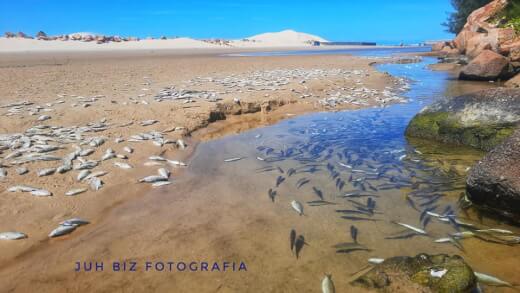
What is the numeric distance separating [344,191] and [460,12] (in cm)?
5793

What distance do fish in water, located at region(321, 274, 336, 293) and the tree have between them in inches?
2141

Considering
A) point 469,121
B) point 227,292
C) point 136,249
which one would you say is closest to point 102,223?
point 136,249

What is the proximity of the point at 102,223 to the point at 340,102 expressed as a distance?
30.5 feet

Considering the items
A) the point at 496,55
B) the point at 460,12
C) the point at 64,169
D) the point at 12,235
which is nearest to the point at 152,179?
the point at 64,169

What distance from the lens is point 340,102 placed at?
11.6m

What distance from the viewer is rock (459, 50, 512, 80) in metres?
16.5

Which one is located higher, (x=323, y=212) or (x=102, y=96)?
(x=102, y=96)

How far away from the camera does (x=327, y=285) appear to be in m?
3.09

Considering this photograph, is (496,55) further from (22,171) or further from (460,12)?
(460,12)

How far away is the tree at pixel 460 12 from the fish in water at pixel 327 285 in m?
54.4

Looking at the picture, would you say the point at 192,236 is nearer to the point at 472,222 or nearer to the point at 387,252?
the point at 387,252

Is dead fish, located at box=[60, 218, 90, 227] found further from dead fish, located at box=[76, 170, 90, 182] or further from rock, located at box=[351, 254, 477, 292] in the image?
rock, located at box=[351, 254, 477, 292]

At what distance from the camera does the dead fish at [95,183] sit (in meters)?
5.00

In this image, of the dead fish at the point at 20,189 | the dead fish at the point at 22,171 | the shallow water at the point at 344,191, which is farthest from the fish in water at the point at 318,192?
the dead fish at the point at 22,171
